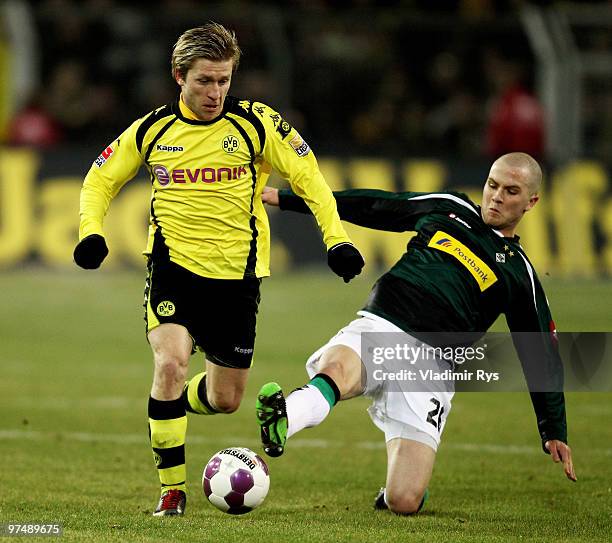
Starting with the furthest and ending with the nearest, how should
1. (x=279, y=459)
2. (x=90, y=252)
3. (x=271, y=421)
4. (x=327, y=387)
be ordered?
(x=279, y=459) → (x=90, y=252) → (x=327, y=387) → (x=271, y=421)

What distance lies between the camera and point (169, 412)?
6109 millimetres

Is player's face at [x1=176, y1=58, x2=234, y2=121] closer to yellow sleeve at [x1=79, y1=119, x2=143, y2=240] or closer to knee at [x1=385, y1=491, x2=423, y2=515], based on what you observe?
yellow sleeve at [x1=79, y1=119, x2=143, y2=240]

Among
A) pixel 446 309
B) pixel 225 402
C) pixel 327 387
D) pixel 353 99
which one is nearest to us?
pixel 327 387

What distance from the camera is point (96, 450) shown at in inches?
313

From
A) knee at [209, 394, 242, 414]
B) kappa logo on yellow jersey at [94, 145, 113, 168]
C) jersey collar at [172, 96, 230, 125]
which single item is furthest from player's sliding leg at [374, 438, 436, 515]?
kappa logo on yellow jersey at [94, 145, 113, 168]

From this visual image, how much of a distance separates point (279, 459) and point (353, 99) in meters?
11.2

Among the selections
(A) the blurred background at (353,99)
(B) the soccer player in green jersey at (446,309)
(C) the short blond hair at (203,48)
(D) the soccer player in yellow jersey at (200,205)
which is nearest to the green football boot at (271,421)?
(B) the soccer player in green jersey at (446,309)

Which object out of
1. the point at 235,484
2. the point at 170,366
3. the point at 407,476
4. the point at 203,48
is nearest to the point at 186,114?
the point at 203,48

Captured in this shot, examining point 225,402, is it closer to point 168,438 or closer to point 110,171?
point 168,438

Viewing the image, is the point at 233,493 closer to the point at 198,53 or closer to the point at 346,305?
the point at 198,53

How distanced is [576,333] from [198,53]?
3766mm

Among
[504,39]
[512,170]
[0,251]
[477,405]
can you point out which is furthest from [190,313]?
[504,39]

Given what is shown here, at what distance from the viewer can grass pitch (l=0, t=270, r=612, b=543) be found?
5781 millimetres

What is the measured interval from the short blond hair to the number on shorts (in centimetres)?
198
